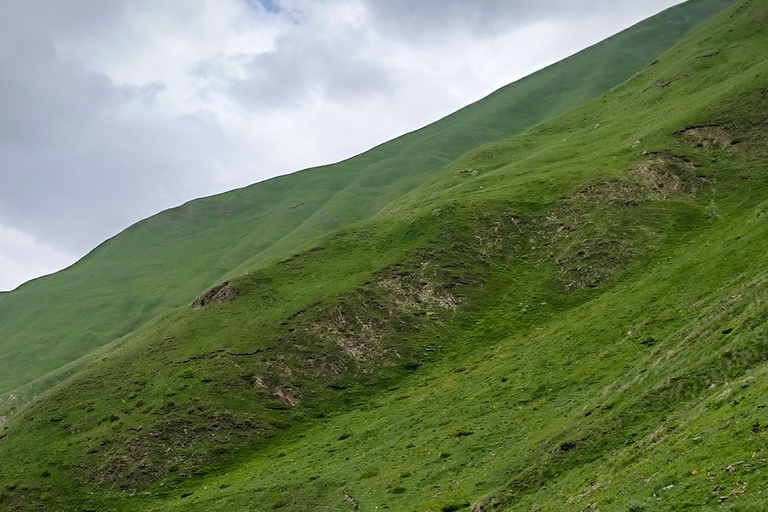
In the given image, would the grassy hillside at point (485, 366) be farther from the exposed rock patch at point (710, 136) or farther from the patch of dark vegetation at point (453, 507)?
the exposed rock patch at point (710, 136)

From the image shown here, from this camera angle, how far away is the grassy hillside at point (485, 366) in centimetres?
2786

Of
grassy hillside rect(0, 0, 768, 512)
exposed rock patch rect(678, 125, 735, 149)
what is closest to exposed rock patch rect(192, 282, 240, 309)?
grassy hillside rect(0, 0, 768, 512)

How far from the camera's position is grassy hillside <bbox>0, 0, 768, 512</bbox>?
27859 mm

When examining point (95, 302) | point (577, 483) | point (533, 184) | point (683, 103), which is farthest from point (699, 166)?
point (95, 302)

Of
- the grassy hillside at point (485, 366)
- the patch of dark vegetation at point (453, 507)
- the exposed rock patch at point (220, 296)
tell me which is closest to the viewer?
the grassy hillside at point (485, 366)

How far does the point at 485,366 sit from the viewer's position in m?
55.2

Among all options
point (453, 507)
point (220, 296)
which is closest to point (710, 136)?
point (220, 296)

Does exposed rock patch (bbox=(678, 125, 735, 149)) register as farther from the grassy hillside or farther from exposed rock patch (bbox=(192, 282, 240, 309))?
exposed rock patch (bbox=(192, 282, 240, 309))

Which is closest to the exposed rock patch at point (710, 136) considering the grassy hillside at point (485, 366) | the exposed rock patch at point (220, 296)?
the grassy hillside at point (485, 366)

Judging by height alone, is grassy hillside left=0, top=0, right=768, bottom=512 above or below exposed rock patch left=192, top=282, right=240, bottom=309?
below

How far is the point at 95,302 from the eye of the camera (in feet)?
570

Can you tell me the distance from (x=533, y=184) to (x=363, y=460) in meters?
56.4

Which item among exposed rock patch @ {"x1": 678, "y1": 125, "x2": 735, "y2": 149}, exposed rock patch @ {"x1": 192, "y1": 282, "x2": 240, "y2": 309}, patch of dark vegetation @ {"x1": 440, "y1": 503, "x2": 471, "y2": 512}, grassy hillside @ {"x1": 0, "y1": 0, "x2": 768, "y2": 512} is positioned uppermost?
exposed rock patch @ {"x1": 192, "y1": 282, "x2": 240, "y2": 309}

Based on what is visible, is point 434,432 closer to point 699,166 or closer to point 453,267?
point 453,267
